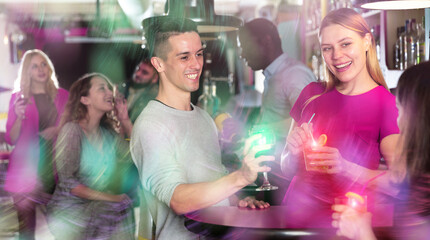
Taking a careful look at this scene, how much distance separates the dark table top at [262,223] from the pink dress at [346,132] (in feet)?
0.58

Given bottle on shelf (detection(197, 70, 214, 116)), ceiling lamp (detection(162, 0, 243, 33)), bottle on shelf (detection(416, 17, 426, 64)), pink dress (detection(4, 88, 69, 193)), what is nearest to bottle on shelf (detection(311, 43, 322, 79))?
bottle on shelf (detection(197, 70, 214, 116))

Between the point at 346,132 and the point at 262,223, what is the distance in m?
0.58

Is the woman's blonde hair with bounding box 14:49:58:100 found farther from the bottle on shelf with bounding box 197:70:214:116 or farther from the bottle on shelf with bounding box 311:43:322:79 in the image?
the bottle on shelf with bounding box 311:43:322:79

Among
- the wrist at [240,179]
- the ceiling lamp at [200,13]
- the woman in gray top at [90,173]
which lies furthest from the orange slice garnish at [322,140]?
the woman in gray top at [90,173]

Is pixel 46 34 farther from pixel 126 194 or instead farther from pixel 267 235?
pixel 267 235

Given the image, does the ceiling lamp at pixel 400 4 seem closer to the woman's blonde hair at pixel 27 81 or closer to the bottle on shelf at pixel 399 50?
the bottle on shelf at pixel 399 50

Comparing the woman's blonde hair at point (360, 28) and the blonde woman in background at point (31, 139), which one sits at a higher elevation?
the woman's blonde hair at point (360, 28)

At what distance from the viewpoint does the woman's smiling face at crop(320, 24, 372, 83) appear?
79.9 inches

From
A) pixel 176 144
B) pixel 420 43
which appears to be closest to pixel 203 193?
pixel 176 144

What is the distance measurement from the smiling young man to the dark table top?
2.0 inches

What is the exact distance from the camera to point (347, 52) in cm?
203

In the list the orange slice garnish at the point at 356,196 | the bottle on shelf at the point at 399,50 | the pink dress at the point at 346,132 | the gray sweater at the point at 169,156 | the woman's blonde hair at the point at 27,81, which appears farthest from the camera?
the woman's blonde hair at the point at 27,81

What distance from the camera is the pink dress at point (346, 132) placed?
1954mm

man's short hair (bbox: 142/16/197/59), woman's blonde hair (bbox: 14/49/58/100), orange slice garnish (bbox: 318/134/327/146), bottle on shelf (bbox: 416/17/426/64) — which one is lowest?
orange slice garnish (bbox: 318/134/327/146)
